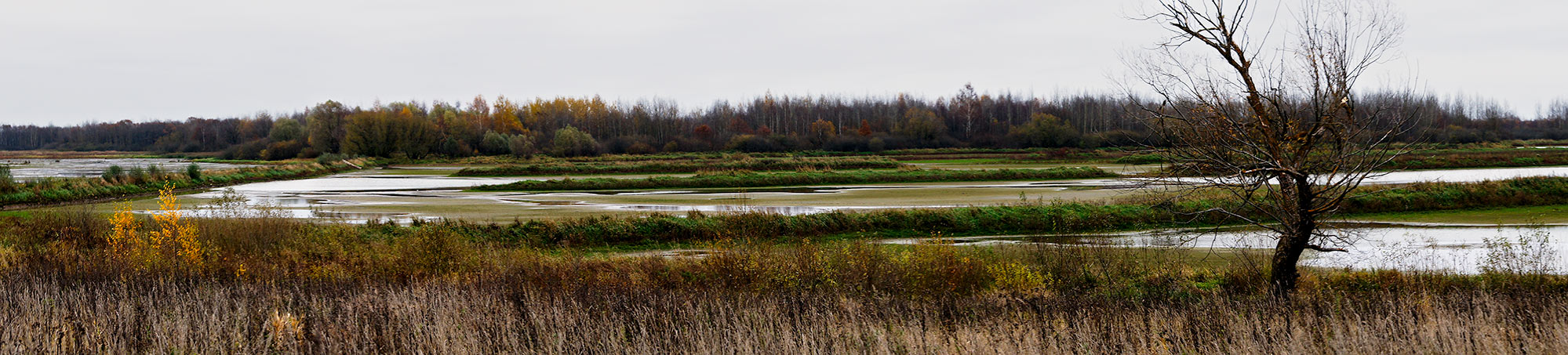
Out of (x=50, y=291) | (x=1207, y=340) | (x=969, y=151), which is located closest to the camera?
(x=1207, y=340)

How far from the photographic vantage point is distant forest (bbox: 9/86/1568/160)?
3558 inches

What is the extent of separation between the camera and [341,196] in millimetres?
34656

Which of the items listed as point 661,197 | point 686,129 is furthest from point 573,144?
point 661,197

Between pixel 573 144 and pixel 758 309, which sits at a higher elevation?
pixel 573 144

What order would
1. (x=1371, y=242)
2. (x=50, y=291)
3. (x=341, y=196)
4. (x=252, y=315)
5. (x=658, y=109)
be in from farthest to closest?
1. (x=658, y=109)
2. (x=341, y=196)
3. (x=1371, y=242)
4. (x=50, y=291)
5. (x=252, y=315)

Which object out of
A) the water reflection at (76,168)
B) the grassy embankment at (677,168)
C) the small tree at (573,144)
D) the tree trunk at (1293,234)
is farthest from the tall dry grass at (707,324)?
the small tree at (573,144)

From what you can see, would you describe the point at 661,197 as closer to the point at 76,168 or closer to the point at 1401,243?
the point at 1401,243

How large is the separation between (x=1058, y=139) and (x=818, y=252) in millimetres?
82311

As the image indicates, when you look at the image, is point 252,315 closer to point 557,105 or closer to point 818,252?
point 818,252

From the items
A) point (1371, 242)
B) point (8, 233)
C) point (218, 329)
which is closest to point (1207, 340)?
point (218, 329)

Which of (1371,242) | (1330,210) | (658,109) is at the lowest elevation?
(1371,242)

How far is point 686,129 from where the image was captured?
409ft

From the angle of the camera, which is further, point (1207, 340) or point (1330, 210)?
point (1330, 210)

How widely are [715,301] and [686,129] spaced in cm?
11715
